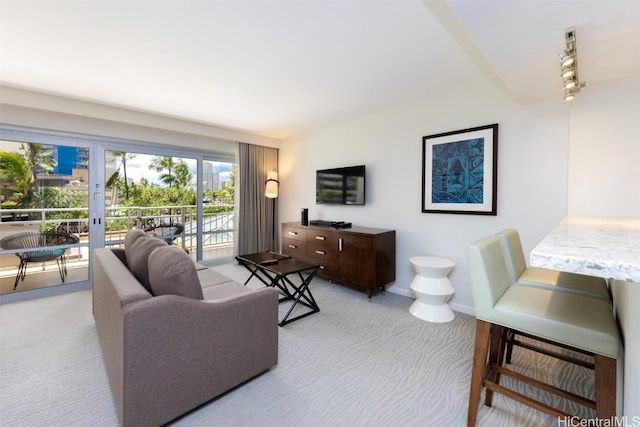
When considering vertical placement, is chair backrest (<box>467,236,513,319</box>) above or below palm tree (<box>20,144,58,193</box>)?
below

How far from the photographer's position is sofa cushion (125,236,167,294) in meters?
1.89

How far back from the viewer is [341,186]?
3.98 meters

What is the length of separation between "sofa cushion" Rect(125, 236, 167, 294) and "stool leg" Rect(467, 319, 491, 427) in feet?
6.66

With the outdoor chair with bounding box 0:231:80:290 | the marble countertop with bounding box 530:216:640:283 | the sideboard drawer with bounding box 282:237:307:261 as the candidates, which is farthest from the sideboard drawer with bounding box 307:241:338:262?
the outdoor chair with bounding box 0:231:80:290

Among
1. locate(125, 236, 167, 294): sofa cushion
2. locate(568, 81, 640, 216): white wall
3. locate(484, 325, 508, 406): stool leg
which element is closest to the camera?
locate(484, 325, 508, 406): stool leg

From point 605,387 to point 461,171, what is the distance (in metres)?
2.14

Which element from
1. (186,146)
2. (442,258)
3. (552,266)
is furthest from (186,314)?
(186,146)

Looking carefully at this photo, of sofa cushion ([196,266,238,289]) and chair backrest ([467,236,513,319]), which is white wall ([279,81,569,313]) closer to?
chair backrest ([467,236,513,319])

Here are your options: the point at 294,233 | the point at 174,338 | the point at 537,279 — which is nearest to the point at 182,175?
the point at 294,233

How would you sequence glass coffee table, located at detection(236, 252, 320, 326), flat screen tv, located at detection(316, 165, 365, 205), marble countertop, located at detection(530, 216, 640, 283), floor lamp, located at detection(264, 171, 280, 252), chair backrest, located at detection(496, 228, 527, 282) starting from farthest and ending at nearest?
1. floor lamp, located at detection(264, 171, 280, 252)
2. flat screen tv, located at detection(316, 165, 365, 205)
3. glass coffee table, located at detection(236, 252, 320, 326)
4. chair backrest, located at detection(496, 228, 527, 282)
5. marble countertop, located at detection(530, 216, 640, 283)

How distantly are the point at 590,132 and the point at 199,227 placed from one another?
5127 millimetres

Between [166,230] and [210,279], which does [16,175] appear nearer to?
[166,230]

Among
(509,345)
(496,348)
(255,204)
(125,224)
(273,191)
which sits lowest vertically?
(509,345)

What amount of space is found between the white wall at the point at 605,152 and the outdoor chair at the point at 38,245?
5.78 metres
